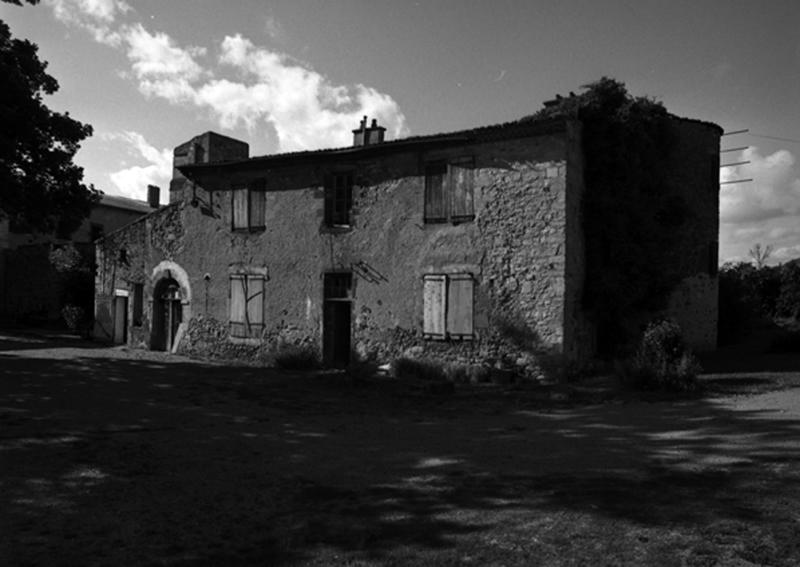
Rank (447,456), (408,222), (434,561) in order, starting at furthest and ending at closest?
(408,222) → (447,456) → (434,561)

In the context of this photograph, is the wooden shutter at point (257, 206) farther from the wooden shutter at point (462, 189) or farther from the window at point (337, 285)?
the wooden shutter at point (462, 189)

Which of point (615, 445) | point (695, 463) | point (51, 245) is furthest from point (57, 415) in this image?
point (51, 245)

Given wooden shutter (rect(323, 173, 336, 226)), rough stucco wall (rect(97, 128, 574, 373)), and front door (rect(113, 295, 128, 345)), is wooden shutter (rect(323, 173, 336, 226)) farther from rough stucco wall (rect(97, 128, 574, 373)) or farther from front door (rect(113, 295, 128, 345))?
front door (rect(113, 295, 128, 345))

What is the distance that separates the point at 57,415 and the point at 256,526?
5.27 meters

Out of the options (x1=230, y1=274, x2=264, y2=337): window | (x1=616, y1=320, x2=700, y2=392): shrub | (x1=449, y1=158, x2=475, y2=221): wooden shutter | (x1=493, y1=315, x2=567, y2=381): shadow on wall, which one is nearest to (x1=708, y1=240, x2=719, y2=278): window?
(x1=616, y1=320, x2=700, y2=392): shrub

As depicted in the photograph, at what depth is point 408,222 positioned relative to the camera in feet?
47.1

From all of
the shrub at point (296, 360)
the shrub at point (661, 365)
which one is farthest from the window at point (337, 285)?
the shrub at point (661, 365)

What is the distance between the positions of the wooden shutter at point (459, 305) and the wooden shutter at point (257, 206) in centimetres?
615

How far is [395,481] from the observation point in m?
5.46

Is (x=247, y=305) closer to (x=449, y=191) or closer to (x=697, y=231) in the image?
(x=449, y=191)

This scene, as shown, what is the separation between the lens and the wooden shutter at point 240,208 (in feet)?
56.5

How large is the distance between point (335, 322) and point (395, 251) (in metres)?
2.65

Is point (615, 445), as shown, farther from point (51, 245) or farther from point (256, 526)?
point (51, 245)

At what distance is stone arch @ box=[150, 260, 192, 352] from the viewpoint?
1847 cm
